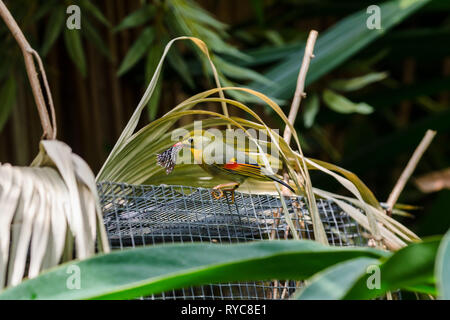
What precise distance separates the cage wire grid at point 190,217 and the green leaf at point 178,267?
18 centimetres

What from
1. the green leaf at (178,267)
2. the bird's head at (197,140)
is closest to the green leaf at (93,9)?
the bird's head at (197,140)

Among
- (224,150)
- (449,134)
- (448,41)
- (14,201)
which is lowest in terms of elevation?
(14,201)

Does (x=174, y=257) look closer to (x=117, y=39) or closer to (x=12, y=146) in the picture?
(x=12, y=146)

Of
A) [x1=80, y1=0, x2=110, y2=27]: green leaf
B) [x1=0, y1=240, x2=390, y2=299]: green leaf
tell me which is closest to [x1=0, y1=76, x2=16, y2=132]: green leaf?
[x1=80, y1=0, x2=110, y2=27]: green leaf

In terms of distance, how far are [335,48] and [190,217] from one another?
2.56 feet

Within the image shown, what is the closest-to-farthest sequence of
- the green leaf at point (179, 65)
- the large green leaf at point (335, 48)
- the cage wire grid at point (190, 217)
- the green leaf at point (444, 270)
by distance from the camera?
the green leaf at point (444, 270), the cage wire grid at point (190, 217), the large green leaf at point (335, 48), the green leaf at point (179, 65)

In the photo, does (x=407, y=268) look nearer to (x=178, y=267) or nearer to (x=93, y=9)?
(x=178, y=267)

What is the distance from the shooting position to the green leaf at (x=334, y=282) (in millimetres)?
283

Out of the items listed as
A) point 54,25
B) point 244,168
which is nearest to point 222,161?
point 244,168

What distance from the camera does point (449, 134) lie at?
2521 mm

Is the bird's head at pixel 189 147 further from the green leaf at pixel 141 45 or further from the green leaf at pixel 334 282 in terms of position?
the green leaf at pixel 141 45

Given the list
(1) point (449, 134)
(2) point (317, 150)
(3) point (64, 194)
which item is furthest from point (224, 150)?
(1) point (449, 134)

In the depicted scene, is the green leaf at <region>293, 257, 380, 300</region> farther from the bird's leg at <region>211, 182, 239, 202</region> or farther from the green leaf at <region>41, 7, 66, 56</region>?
the green leaf at <region>41, 7, 66, 56</region>

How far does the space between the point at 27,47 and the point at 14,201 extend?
187mm
